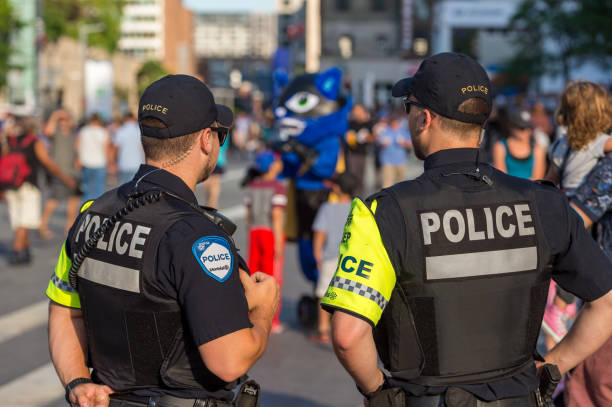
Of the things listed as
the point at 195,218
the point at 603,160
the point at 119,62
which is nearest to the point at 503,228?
the point at 195,218

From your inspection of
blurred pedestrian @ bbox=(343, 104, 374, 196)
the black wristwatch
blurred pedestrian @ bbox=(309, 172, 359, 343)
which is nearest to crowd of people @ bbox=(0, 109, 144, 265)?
blurred pedestrian @ bbox=(343, 104, 374, 196)

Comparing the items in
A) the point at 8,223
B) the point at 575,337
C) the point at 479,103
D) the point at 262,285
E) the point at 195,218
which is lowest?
the point at 8,223

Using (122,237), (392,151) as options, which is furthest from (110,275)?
(392,151)

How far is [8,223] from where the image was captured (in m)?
14.8

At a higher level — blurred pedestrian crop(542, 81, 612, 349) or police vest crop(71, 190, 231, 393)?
blurred pedestrian crop(542, 81, 612, 349)

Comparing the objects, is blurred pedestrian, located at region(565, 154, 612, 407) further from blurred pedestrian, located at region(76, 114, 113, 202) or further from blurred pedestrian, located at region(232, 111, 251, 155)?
blurred pedestrian, located at region(232, 111, 251, 155)

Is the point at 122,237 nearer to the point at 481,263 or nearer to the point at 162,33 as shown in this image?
the point at 481,263

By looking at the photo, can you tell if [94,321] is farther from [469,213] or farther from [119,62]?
[119,62]

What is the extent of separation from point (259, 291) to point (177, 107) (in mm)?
599

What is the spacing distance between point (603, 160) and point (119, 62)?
8677 cm

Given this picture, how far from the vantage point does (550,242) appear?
8.87 ft

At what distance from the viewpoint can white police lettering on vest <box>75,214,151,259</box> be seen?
254cm

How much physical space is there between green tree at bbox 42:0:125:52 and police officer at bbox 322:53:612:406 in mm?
54493

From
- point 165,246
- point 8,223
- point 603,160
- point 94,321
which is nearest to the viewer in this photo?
point 165,246
